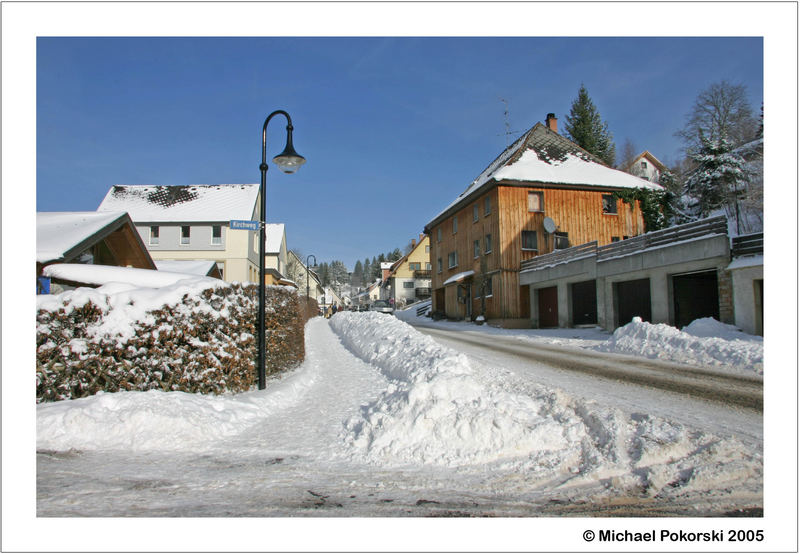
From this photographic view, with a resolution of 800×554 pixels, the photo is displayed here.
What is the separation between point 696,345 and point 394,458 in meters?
9.74

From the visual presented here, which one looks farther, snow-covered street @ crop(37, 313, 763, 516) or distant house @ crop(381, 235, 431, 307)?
distant house @ crop(381, 235, 431, 307)

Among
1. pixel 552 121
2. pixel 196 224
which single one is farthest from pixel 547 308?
pixel 196 224

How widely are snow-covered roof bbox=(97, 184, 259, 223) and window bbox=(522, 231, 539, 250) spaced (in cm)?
2214

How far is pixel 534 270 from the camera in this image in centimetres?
2495

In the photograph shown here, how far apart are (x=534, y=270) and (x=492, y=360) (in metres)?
14.8

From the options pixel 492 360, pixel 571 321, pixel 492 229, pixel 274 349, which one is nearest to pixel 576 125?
pixel 492 229

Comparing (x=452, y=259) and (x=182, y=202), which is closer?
(x=452, y=259)

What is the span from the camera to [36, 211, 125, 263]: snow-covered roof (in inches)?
356

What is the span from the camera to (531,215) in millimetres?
27359

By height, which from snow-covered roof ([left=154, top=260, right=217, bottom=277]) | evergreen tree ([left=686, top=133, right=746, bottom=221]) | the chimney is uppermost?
the chimney

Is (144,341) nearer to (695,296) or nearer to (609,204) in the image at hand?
(695,296)

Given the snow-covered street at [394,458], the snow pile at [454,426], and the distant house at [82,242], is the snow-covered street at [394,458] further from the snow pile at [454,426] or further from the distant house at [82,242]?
the distant house at [82,242]

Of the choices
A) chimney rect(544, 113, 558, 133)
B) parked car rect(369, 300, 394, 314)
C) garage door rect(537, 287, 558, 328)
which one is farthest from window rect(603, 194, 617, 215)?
parked car rect(369, 300, 394, 314)

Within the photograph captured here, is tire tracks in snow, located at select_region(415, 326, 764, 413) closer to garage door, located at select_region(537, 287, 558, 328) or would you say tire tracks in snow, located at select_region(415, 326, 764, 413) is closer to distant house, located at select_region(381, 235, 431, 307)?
garage door, located at select_region(537, 287, 558, 328)
